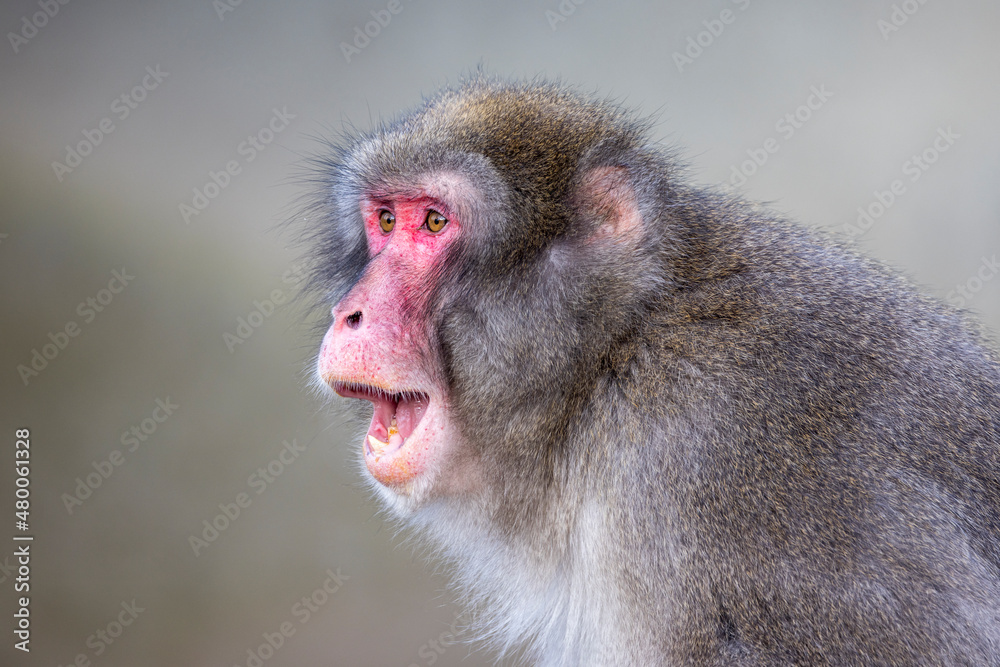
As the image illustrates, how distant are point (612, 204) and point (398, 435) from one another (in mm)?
1082

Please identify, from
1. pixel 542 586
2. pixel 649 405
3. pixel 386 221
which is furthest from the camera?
pixel 386 221

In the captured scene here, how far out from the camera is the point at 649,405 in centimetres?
261

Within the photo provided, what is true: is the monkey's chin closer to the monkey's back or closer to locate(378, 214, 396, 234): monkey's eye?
locate(378, 214, 396, 234): monkey's eye

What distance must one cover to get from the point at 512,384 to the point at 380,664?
162 inches

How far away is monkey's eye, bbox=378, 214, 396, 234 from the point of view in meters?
3.20

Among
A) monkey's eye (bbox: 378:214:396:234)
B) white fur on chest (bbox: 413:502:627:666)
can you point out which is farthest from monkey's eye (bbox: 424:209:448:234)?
white fur on chest (bbox: 413:502:627:666)

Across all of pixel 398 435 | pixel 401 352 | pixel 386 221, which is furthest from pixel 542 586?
pixel 386 221

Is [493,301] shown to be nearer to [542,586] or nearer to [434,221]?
[434,221]

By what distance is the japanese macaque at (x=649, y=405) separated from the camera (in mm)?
2367

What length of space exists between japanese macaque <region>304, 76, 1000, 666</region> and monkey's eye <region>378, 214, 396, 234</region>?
5 cm

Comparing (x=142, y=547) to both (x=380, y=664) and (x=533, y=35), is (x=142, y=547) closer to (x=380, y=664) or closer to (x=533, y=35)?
(x=380, y=664)

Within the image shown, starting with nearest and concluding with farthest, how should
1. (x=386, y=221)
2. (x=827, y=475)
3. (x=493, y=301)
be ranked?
1. (x=827, y=475)
2. (x=493, y=301)
3. (x=386, y=221)

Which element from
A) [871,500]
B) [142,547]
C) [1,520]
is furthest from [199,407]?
[871,500]

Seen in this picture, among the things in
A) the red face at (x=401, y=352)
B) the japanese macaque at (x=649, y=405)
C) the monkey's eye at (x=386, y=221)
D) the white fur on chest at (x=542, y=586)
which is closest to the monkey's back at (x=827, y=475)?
the japanese macaque at (x=649, y=405)
